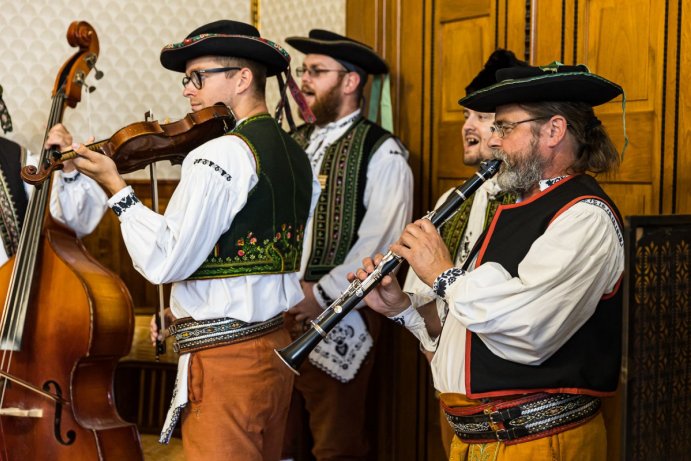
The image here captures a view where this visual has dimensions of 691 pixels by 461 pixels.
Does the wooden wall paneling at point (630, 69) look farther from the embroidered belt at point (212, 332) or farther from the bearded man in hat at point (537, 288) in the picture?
the embroidered belt at point (212, 332)

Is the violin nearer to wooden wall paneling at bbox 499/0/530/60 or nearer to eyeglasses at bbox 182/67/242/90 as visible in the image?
eyeglasses at bbox 182/67/242/90

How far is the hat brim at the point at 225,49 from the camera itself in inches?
97.0

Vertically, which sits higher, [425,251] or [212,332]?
[425,251]

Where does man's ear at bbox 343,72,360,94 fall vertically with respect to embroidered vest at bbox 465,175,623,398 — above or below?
above

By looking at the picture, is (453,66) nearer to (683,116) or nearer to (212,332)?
(683,116)

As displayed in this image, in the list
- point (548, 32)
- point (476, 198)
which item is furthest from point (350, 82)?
point (476, 198)

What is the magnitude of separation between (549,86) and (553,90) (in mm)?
23

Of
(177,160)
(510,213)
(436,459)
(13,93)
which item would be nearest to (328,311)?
(510,213)

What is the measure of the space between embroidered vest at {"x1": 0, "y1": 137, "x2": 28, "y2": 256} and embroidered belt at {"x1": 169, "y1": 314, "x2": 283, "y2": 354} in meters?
1.00

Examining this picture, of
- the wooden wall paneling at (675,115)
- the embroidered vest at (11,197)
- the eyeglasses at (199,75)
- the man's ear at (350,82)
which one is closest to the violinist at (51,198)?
the embroidered vest at (11,197)

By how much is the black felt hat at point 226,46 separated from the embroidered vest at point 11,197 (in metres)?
0.90

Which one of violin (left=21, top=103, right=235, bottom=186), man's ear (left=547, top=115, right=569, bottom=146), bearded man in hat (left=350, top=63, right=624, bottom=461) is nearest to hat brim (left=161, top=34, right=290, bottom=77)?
violin (left=21, top=103, right=235, bottom=186)

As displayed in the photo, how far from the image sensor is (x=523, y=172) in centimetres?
210

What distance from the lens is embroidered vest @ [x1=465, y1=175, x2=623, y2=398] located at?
2.01 metres
